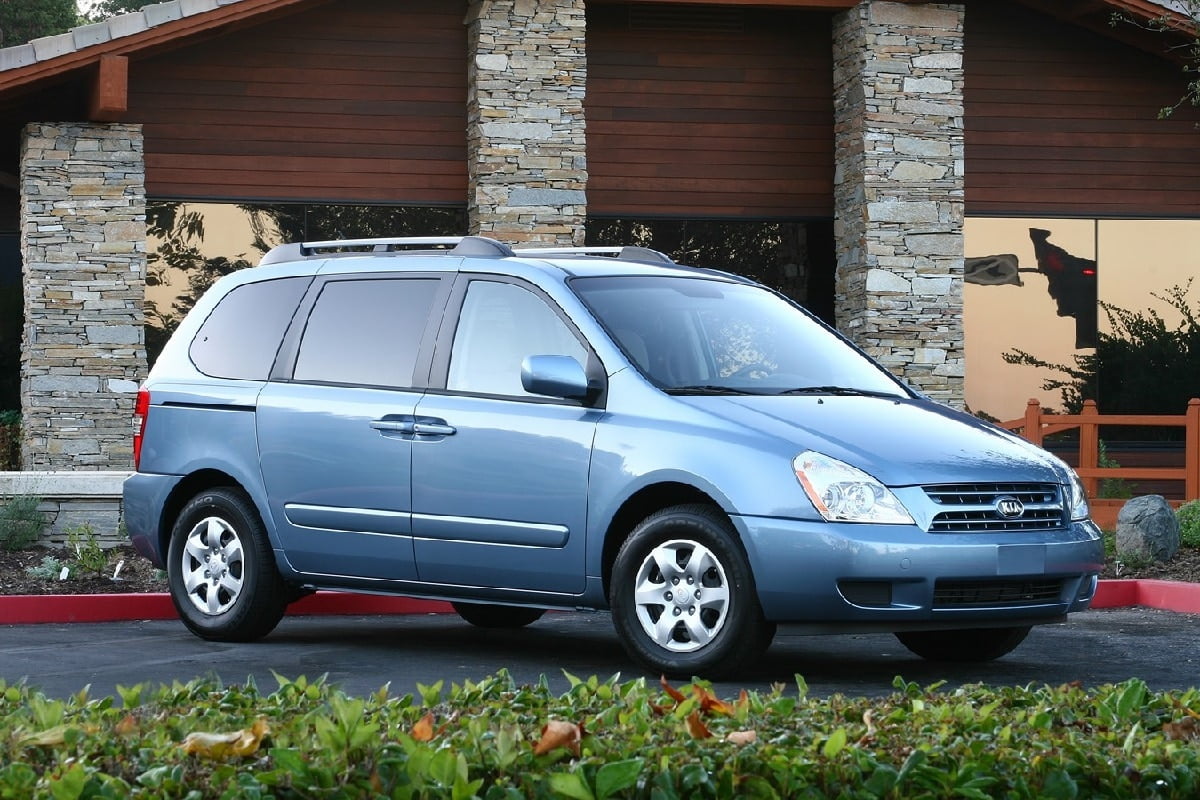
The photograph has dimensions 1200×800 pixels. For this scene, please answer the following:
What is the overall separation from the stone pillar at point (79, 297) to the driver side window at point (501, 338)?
9.12 metres

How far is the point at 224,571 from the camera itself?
9.54 meters

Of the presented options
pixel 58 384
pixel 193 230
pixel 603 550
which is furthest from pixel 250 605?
pixel 193 230

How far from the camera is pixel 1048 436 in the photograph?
65.4 feet

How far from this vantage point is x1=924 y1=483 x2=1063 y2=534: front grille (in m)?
7.63

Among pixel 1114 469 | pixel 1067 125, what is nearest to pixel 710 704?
pixel 1114 469

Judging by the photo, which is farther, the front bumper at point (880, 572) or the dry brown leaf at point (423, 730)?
the front bumper at point (880, 572)

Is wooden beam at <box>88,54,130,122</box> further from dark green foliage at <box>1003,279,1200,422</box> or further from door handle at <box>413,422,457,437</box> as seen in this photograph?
dark green foliage at <box>1003,279,1200,422</box>

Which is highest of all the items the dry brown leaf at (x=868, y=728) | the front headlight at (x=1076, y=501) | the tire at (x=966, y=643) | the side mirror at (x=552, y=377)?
the side mirror at (x=552, y=377)

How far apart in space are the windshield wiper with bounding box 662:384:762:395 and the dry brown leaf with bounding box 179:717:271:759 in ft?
15.1

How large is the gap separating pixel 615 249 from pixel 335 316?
1522 millimetres

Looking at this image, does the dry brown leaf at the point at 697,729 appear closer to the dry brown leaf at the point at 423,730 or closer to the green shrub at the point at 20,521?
the dry brown leaf at the point at 423,730

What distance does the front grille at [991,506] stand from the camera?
7629 millimetres

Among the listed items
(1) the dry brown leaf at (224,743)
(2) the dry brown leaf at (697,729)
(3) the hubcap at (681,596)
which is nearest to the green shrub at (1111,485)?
(3) the hubcap at (681,596)

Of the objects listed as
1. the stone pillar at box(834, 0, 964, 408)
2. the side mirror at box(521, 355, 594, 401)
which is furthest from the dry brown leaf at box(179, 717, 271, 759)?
the stone pillar at box(834, 0, 964, 408)
